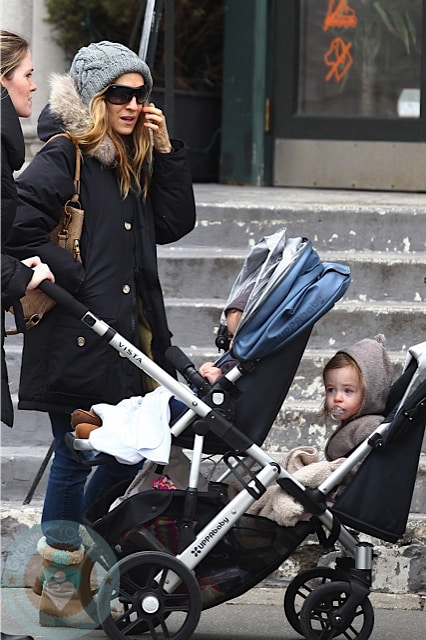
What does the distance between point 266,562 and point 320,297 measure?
0.88m

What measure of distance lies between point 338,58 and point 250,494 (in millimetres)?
4678

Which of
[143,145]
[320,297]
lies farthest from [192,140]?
[320,297]

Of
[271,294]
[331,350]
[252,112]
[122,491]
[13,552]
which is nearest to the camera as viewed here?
[271,294]

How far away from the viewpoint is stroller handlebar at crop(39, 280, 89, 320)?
4.29 m

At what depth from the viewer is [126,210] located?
186 inches

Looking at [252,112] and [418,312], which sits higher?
[252,112]

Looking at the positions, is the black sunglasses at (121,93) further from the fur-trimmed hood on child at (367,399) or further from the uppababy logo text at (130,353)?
the fur-trimmed hood on child at (367,399)

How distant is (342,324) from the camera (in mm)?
6172

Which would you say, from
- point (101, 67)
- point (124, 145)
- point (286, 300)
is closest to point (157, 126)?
point (124, 145)

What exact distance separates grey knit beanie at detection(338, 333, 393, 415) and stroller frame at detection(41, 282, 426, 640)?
0.67 ft

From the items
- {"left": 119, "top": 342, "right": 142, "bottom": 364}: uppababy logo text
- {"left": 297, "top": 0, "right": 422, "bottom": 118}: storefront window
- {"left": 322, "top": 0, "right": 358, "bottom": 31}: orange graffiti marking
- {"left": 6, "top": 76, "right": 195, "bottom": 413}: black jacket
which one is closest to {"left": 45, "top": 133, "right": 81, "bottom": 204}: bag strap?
{"left": 6, "top": 76, "right": 195, "bottom": 413}: black jacket

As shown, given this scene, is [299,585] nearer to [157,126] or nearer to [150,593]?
[150,593]

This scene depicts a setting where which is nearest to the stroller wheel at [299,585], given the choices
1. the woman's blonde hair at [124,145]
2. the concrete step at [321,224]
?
the woman's blonde hair at [124,145]

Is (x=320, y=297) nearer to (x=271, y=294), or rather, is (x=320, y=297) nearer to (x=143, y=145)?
(x=271, y=294)
